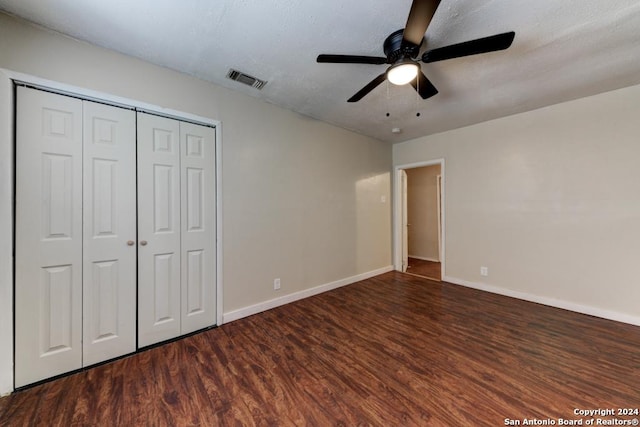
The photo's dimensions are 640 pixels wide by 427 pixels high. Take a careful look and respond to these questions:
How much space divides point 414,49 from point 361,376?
2.37 m

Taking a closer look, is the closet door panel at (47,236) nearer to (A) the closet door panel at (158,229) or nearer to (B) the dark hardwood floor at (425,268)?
(A) the closet door panel at (158,229)

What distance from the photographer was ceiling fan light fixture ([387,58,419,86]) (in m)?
1.62

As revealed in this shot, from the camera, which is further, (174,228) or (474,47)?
(174,228)

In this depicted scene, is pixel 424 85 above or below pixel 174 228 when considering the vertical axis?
above

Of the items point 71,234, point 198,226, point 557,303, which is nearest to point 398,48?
point 198,226

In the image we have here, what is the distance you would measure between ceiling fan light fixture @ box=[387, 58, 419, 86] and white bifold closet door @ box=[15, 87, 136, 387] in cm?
221

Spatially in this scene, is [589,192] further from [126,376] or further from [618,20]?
[126,376]

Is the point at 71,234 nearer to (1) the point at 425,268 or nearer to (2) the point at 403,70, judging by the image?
(2) the point at 403,70

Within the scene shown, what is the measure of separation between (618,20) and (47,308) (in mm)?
4543

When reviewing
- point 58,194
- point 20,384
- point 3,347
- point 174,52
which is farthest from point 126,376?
point 174,52

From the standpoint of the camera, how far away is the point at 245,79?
2398 mm

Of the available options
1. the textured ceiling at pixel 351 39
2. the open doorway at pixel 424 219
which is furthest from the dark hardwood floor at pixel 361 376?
the open doorway at pixel 424 219

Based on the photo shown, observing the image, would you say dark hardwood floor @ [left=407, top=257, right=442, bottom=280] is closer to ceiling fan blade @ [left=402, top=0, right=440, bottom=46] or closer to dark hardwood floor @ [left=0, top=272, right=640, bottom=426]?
dark hardwood floor @ [left=0, top=272, right=640, bottom=426]

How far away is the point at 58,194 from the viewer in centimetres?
176
